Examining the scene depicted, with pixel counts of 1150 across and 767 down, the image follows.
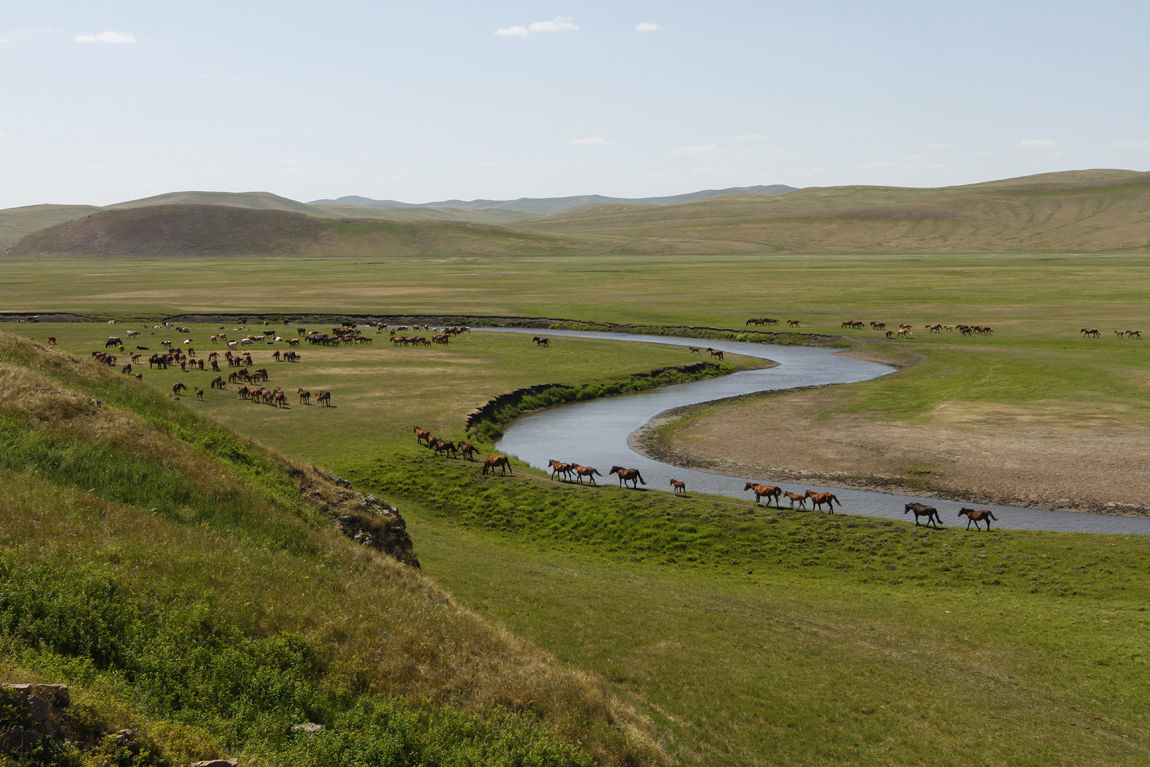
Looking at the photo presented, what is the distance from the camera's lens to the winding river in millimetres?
34781

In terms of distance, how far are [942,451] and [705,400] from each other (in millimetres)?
19484

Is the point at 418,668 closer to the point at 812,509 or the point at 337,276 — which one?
the point at 812,509

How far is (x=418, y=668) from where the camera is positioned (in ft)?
45.5

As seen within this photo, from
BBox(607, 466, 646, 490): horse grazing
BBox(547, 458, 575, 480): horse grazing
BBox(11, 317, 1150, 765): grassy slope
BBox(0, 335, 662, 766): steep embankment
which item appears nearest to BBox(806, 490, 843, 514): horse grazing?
BBox(11, 317, 1150, 765): grassy slope

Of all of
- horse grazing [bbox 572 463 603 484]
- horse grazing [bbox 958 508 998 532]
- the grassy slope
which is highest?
horse grazing [bbox 572 463 603 484]

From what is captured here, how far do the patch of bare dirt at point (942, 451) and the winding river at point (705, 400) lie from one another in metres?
1.18

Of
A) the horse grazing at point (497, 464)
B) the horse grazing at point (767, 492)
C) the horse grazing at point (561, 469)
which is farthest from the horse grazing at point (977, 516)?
the horse grazing at point (497, 464)

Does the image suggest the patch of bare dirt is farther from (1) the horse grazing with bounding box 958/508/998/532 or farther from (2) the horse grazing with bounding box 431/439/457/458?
(2) the horse grazing with bounding box 431/439/457/458

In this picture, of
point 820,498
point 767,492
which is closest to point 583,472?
point 767,492

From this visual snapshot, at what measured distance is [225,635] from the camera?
1286cm

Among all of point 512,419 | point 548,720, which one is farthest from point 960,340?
point 548,720

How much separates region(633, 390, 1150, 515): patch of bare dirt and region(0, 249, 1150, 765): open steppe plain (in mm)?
271

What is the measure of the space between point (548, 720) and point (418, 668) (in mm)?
2326

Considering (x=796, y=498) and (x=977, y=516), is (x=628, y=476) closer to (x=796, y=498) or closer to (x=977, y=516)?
(x=796, y=498)
